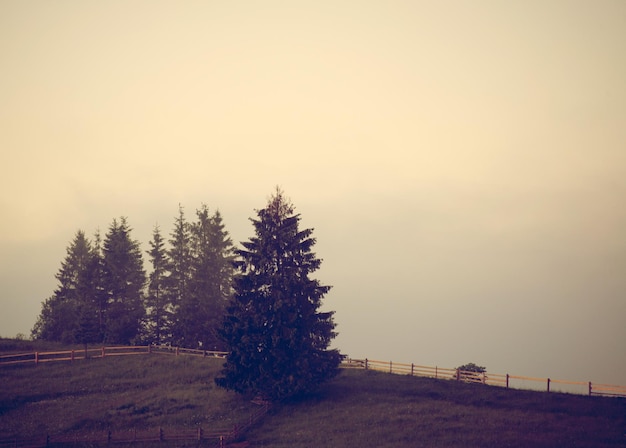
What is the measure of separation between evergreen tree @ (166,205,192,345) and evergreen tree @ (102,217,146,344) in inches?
221

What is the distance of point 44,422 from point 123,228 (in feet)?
131

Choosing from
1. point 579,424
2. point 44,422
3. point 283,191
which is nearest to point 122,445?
point 44,422

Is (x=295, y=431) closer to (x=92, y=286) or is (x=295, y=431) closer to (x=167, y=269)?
(x=167, y=269)

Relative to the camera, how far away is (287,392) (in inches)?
1764

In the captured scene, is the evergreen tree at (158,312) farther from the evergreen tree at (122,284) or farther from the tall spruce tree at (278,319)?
the tall spruce tree at (278,319)

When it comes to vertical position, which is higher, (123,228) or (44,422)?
(123,228)

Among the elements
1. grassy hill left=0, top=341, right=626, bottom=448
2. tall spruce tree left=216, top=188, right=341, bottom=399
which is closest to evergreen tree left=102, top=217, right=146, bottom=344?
grassy hill left=0, top=341, right=626, bottom=448

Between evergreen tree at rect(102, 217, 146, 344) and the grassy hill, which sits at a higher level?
evergreen tree at rect(102, 217, 146, 344)

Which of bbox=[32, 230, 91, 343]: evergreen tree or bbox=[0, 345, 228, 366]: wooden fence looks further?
bbox=[32, 230, 91, 343]: evergreen tree

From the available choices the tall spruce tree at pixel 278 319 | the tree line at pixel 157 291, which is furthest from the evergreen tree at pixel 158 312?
the tall spruce tree at pixel 278 319

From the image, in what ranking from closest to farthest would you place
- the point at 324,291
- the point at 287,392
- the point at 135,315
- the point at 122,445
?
the point at 122,445 → the point at 287,392 → the point at 324,291 → the point at 135,315

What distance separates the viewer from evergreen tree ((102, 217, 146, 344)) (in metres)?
75.9

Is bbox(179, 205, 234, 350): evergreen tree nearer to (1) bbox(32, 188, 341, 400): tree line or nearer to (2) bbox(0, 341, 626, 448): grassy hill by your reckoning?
(1) bbox(32, 188, 341, 400): tree line

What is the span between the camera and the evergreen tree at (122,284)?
7594 centimetres
